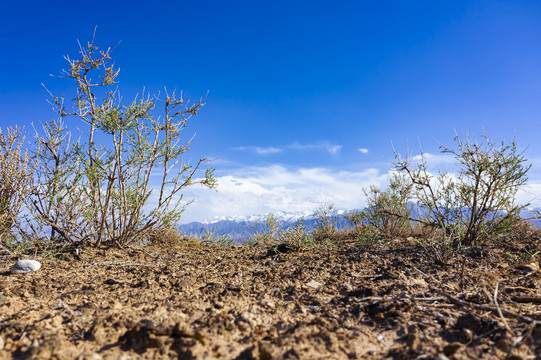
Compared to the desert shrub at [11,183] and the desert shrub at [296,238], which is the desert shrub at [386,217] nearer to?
the desert shrub at [296,238]

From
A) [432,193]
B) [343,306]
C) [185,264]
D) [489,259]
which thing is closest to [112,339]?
[343,306]

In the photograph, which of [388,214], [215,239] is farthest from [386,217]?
[215,239]

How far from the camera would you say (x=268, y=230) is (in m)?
7.73

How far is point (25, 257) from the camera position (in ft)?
15.8

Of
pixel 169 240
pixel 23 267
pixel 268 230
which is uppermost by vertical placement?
pixel 268 230

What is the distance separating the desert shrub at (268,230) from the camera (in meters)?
6.94

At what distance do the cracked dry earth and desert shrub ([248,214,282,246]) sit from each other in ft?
8.49

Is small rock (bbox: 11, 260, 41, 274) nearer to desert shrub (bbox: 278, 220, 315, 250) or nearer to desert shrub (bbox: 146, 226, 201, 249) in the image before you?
desert shrub (bbox: 146, 226, 201, 249)

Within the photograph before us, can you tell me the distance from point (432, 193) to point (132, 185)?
5.33m

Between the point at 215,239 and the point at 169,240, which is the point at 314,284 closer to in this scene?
the point at 215,239

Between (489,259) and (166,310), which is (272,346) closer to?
(166,310)

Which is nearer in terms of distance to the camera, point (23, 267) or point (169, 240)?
point (23, 267)

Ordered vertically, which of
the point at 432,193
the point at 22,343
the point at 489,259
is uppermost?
the point at 432,193

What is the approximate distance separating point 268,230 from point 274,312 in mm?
5181
